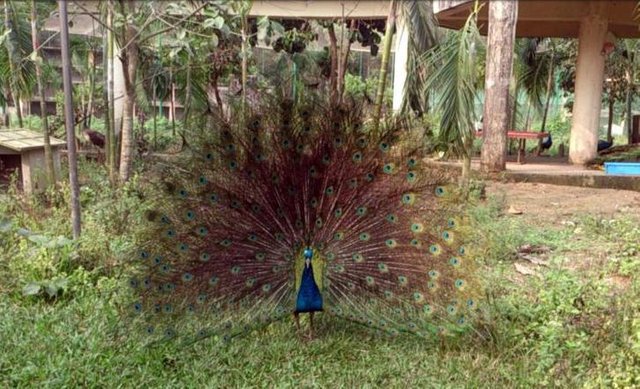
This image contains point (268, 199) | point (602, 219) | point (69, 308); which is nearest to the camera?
point (268, 199)

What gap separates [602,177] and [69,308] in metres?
7.58

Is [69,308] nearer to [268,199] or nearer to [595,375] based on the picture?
[268,199]

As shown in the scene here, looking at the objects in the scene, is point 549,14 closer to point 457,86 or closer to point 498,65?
point 498,65

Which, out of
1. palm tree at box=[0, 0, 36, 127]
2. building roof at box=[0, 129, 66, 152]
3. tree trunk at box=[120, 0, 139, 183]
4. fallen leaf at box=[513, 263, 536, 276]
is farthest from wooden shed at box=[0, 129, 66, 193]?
fallen leaf at box=[513, 263, 536, 276]

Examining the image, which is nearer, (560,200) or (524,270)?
(524,270)

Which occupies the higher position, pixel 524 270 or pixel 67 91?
pixel 67 91

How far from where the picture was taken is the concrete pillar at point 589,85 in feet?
34.0

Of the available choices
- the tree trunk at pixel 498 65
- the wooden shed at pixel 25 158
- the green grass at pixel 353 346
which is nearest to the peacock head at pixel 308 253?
the green grass at pixel 353 346

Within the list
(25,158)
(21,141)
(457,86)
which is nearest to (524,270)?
(457,86)

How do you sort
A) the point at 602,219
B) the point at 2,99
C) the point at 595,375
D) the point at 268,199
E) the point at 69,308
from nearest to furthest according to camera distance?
the point at 595,375
the point at 268,199
the point at 69,308
the point at 602,219
the point at 2,99

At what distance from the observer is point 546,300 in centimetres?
379

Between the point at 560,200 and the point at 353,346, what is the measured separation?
495cm

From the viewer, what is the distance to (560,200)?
767cm

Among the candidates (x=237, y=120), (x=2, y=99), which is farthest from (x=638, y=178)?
(x=2, y=99)
